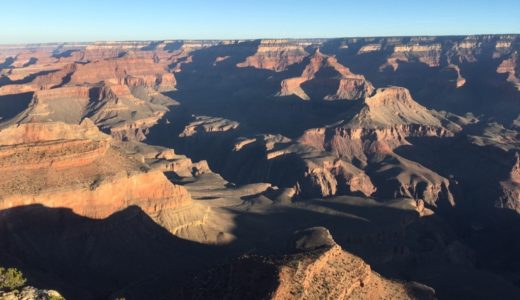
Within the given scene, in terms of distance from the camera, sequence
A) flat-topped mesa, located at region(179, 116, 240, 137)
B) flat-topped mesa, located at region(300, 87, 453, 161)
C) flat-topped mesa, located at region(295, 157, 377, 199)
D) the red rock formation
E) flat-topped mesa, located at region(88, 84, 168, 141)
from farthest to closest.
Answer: flat-topped mesa, located at region(179, 116, 240, 137) → flat-topped mesa, located at region(88, 84, 168, 141) → flat-topped mesa, located at region(300, 87, 453, 161) → flat-topped mesa, located at region(295, 157, 377, 199) → the red rock formation

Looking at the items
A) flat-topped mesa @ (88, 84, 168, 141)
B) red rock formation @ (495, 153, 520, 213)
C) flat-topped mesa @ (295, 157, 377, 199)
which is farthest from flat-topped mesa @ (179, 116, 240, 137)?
red rock formation @ (495, 153, 520, 213)

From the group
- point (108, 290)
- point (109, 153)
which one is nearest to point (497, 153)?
point (109, 153)

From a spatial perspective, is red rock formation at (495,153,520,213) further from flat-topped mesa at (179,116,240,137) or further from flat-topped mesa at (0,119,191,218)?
flat-topped mesa at (179,116,240,137)

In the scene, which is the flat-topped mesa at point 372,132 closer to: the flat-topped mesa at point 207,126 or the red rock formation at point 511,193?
the flat-topped mesa at point 207,126

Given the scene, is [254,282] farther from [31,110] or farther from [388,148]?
[31,110]

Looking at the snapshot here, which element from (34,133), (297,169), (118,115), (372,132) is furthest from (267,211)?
(118,115)
